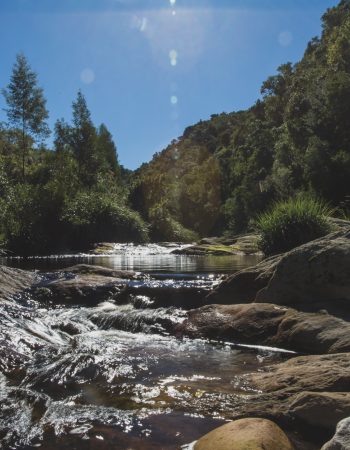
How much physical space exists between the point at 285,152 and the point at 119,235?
57.3 ft

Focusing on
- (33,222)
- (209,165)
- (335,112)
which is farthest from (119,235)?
(209,165)

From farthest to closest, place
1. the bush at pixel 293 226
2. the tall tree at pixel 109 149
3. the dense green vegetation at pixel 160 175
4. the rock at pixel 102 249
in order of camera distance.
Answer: the tall tree at pixel 109 149
the dense green vegetation at pixel 160 175
the rock at pixel 102 249
the bush at pixel 293 226

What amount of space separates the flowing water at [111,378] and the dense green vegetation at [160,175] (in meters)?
14.2

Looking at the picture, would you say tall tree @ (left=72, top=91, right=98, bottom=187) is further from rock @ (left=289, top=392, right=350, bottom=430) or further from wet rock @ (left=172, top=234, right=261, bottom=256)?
rock @ (left=289, top=392, right=350, bottom=430)

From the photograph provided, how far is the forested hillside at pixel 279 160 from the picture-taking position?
27.0 metres

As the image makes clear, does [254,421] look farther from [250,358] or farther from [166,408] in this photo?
[250,358]

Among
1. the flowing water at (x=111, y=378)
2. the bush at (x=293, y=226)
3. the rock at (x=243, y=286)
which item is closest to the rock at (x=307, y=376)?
the flowing water at (x=111, y=378)

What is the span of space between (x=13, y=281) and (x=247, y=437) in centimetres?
717

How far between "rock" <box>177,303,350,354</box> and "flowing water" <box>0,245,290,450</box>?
0.67 feet

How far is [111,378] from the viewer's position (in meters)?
4.80

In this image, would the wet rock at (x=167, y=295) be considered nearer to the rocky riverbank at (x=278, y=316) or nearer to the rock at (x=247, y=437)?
the rocky riverbank at (x=278, y=316)

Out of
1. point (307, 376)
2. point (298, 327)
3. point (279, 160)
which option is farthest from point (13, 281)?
point (279, 160)

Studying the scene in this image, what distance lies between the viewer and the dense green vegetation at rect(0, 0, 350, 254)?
2536cm

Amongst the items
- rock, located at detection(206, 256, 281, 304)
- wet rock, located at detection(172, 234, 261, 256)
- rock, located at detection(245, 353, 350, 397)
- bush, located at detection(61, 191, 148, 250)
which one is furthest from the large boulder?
bush, located at detection(61, 191, 148, 250)
